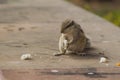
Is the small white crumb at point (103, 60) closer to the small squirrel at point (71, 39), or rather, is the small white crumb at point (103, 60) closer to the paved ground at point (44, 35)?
the paved ground at point (44, 35)

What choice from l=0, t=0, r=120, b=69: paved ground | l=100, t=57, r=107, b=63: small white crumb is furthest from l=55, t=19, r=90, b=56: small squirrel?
l=100, t=57, r=107, b=63: small white crumb

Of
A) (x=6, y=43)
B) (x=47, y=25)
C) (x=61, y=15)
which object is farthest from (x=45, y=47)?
(x=61, y=15)

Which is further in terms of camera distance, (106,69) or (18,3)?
A: (18,3)

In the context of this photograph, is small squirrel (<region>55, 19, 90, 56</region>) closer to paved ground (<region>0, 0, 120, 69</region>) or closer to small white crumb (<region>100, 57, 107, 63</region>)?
paved ground (<region>0, 0, 120, 69</region>)

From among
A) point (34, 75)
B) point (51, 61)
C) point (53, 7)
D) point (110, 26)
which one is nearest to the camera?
point (34, 75)

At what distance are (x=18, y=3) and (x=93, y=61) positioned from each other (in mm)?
6112

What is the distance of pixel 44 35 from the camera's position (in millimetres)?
7141

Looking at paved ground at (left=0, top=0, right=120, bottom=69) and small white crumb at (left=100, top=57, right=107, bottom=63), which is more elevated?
paved ground at (left=0, top=0, right=120, bottom=69)

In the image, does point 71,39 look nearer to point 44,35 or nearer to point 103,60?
point 103,60

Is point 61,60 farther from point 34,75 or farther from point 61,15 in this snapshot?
point 61,15

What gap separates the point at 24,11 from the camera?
9992 millimetres

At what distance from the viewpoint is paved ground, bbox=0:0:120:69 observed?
5.36 m

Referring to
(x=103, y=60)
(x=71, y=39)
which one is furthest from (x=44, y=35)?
(x=103, y=60)

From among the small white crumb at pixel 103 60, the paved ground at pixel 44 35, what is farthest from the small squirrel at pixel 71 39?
the small white crumb at pixel 103 60
